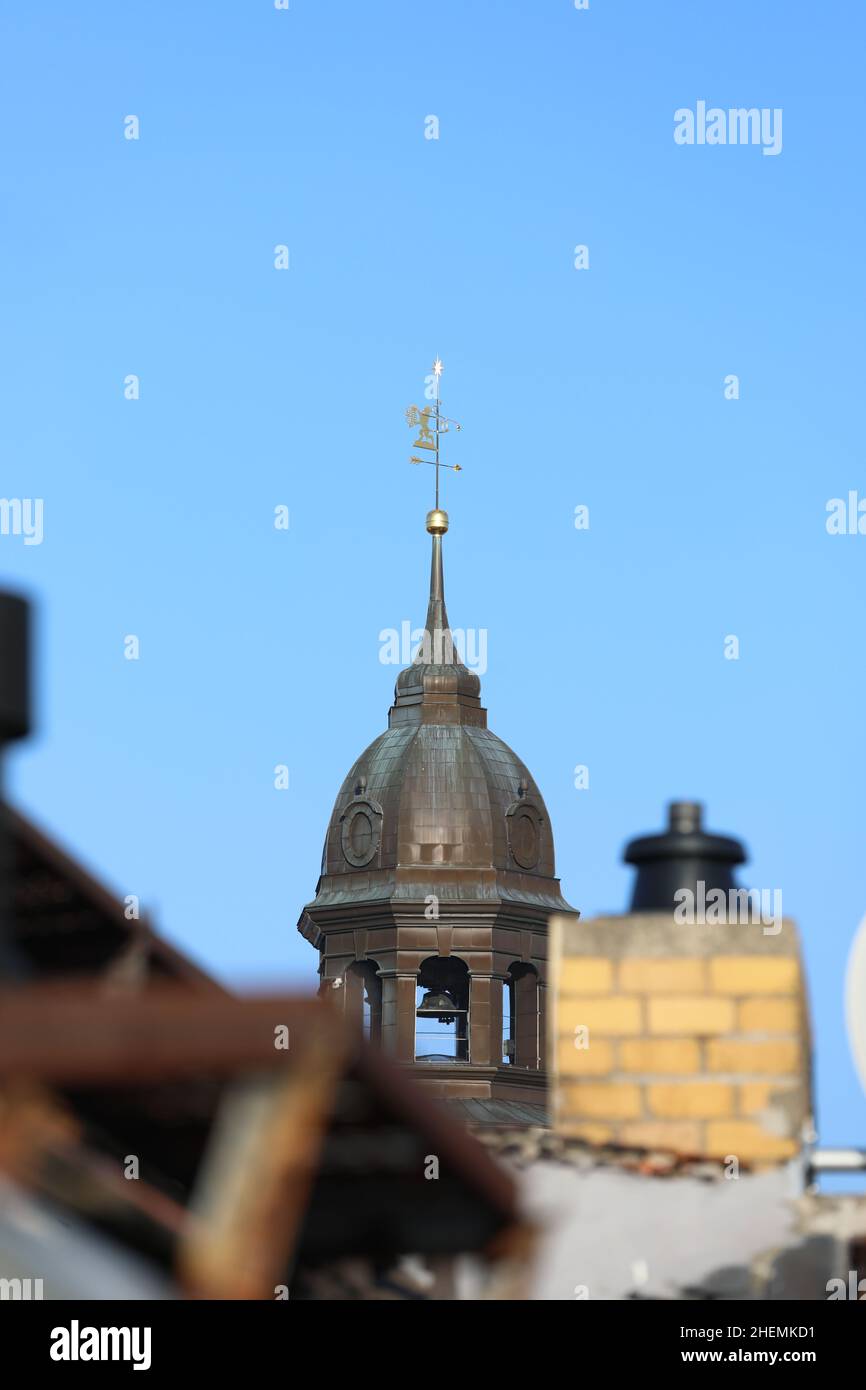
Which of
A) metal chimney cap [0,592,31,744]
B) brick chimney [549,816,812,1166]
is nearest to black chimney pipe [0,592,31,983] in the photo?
metal chimney cap [0,592,31,744]

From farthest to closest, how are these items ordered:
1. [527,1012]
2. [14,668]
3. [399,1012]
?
[527,1012]
[399,1012]
[14,668]

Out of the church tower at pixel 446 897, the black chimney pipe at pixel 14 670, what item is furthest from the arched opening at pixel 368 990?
the black chimney pipe at pixel 14 670

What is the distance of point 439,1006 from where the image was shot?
53.6 m

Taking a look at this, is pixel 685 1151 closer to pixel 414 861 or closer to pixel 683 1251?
pixel 683 1251

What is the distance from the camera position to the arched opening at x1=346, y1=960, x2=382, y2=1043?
52125 millimetres

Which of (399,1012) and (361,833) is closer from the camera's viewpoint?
(399,1012)

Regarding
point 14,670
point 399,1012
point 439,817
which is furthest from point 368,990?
point 14,670

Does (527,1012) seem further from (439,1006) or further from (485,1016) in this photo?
(439,1006)

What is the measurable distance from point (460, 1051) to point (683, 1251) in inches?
1559

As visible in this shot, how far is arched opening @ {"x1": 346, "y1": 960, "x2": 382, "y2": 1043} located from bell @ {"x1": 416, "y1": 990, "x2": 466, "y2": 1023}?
36.7 inches

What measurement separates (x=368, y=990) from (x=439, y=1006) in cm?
181

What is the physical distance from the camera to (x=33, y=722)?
6984 mm

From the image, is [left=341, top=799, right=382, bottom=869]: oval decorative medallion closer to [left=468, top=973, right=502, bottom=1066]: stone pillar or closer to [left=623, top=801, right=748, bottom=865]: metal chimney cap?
[left=468, top=973, right=502, bottom=1066]: stone pillar

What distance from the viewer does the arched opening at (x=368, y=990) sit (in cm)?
5212
